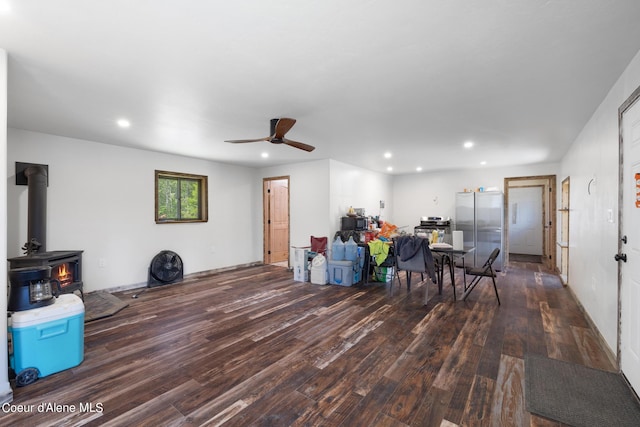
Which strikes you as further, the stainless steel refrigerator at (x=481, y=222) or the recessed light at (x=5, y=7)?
the stainless steel refrigerator at (x=481, y=222)

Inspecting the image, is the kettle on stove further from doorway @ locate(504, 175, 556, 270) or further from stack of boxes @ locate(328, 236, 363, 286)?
doorway @ locate(504, 175, 556, 270)

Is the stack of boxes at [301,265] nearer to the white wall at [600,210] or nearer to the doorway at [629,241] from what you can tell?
the white wall at [600,210]

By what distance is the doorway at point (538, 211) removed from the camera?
643cm

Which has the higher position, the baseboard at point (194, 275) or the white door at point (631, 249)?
the white door at point (631, 249)

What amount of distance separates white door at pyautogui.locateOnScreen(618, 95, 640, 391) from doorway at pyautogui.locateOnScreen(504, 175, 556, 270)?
4786 millimetres

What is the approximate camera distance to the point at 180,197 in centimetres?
→ 575

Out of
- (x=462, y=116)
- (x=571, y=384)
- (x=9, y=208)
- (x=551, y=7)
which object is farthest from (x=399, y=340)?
(x=9, y=208)

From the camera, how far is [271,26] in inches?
69.0

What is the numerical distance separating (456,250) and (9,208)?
6.01 m

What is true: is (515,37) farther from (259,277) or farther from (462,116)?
(259,277)

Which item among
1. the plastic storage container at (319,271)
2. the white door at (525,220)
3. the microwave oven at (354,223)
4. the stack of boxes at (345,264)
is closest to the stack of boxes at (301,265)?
the plastic storage container at (319,271)

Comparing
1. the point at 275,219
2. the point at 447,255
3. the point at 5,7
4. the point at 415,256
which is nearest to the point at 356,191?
the point at 275,219

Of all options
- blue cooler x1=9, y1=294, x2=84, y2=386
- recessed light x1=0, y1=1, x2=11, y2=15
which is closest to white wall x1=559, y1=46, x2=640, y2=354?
recessed light x1=0, y1=1, x2=11, y2=15

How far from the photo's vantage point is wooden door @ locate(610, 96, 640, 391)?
6.63ft
